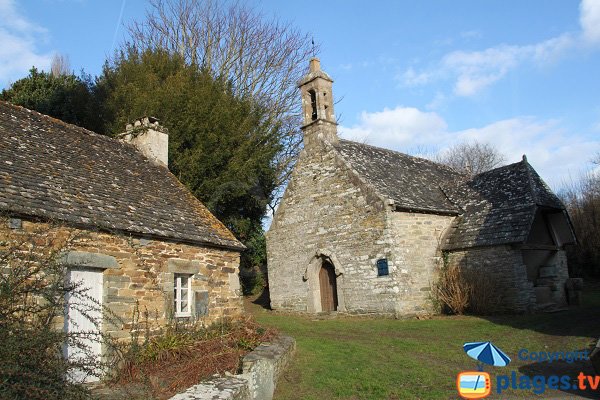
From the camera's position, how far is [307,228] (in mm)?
19406

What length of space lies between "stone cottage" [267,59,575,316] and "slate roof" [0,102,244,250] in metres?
6.43

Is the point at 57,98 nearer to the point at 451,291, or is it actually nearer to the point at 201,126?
the point at 201,126

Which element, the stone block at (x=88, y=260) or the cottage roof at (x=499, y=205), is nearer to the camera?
the stone block at (x=88, y=260)

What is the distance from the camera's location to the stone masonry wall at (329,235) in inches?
660

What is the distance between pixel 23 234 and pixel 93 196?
88.8 inches

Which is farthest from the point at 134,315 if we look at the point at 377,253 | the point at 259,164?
the point at 259,164

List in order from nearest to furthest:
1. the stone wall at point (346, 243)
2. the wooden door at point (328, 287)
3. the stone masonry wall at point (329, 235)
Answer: the stone wall at point (346, 243)
the stone masonry wall at point (329, 235)
the wooden door at point (328, 287)

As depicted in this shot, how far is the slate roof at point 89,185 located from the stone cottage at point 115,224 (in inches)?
1.0

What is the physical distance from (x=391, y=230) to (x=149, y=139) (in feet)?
28.6

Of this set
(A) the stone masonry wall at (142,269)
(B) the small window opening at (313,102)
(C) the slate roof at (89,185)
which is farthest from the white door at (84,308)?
(B) the small window opening at (313,102)

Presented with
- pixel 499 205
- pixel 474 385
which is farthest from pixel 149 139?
pixel 499 205

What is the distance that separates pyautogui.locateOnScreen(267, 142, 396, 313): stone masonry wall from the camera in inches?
660

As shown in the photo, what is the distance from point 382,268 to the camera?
53.8 ft

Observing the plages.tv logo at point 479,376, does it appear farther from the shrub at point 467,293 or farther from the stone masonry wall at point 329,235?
the shrub at point 467,293
